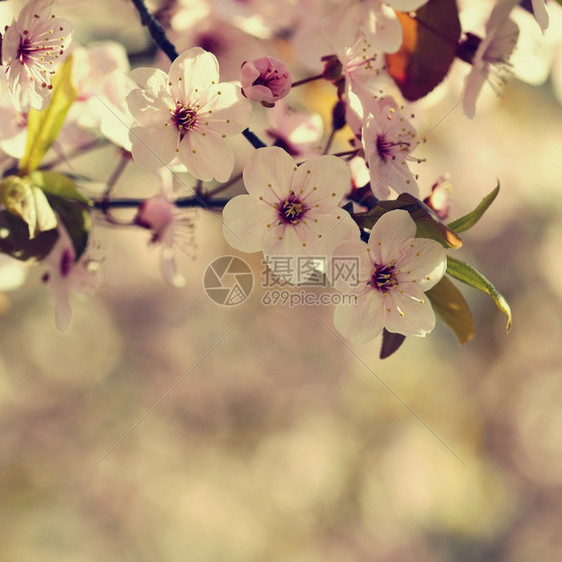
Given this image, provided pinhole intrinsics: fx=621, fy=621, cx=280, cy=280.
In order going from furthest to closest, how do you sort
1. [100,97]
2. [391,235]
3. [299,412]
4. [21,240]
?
[299,412]
[100,97]
[21,240]
[391,235]

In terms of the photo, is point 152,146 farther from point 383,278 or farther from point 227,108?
point 383,278

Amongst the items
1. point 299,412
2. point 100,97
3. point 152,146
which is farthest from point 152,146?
point 299,412

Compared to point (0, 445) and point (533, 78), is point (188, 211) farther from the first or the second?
point (0, 445)

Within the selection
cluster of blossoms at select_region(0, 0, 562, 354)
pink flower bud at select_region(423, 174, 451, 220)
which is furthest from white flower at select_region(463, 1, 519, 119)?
pink flower bud at select_region(423, 174, 451, 220)

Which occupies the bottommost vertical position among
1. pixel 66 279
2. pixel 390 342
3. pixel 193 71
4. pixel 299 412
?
pixel 299 412

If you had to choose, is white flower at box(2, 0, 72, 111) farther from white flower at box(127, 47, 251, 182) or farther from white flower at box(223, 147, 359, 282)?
white flower at box(223, 147, 359, 282)

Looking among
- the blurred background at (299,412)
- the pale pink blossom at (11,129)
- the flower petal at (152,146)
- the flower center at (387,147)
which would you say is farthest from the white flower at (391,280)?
the blurred background at (299,412)

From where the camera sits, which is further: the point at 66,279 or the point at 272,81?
the point at 66,279
